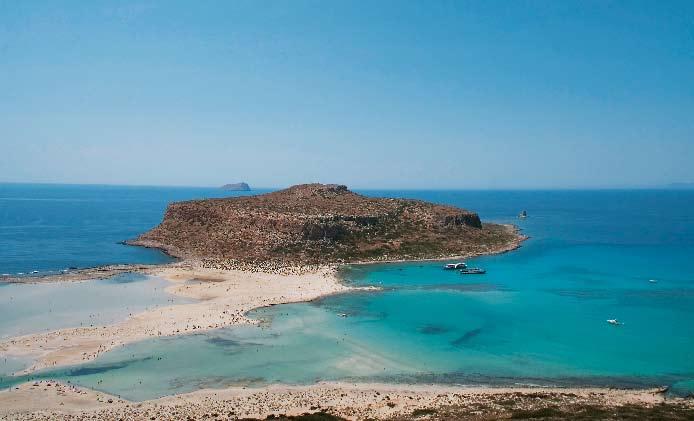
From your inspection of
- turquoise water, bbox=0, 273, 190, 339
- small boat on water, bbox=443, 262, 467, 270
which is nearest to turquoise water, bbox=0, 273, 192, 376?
turquoise water, bbox=0, 273, 190, 339

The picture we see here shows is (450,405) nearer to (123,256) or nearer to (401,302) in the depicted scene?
(401,302)

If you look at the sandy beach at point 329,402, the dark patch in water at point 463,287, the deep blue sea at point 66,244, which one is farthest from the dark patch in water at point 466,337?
the deep blue sea at point 66,244

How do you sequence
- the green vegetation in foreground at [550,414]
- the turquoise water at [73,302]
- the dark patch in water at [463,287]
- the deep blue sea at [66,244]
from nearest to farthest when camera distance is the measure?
the green vegetation in foreground at [550,414], the turquoise water at [73,302], the dark patch in water at [463,287], the deep blue sea at [66,244]

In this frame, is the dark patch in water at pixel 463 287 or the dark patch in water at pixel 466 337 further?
the dark patch in water at pixel 463 287

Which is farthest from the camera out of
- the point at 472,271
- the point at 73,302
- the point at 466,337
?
the point at 472,271

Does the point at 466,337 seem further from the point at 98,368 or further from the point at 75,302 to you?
the point at 75,302

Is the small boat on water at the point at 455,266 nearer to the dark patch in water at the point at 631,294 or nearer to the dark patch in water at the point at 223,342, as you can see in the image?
the dark patch in water at the point at 631,294

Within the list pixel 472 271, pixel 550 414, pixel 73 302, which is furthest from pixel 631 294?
pixel 73 302

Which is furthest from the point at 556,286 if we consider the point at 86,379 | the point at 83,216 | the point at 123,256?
the point at 83,216
